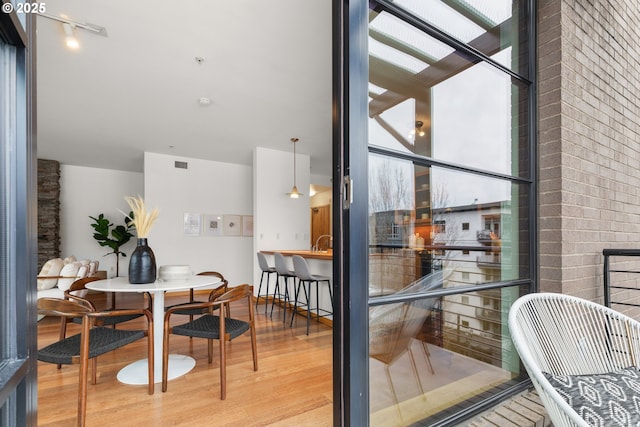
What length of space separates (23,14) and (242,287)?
6.02 feet

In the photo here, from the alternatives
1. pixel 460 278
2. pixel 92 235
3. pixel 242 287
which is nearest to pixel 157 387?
pixel 242 287

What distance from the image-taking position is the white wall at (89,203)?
6746 mm

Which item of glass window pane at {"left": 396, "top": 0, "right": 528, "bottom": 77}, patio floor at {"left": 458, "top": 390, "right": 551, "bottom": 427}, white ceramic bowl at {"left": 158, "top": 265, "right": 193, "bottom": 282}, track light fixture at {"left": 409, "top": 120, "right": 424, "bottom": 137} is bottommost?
patio floor at {"left": 458, "top": 390, "right": 551, "bottom": 427}

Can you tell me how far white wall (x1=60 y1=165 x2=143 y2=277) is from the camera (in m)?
6.75

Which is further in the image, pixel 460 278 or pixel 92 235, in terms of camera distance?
pixel 92 235

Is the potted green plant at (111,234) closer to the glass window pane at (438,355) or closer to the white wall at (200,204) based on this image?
the white wall at (200,204)

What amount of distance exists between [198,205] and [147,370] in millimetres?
4456

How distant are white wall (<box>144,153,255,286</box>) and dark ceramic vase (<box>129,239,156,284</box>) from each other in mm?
3912

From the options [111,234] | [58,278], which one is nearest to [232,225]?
[111,234]

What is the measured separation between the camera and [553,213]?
1.73m

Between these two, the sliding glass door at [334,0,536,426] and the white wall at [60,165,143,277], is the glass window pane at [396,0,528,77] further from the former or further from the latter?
the white wall at [60,165,143,277]

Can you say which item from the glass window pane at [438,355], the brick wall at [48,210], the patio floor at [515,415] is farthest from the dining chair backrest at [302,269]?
the brick wall at [48,210]

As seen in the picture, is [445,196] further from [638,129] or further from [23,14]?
[638,129]

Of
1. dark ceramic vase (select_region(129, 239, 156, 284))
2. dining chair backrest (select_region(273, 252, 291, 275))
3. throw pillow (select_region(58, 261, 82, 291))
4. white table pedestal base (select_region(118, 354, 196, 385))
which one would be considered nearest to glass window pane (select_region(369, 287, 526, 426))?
white table pedestal base (select_region(118, 354, 196, 385))
